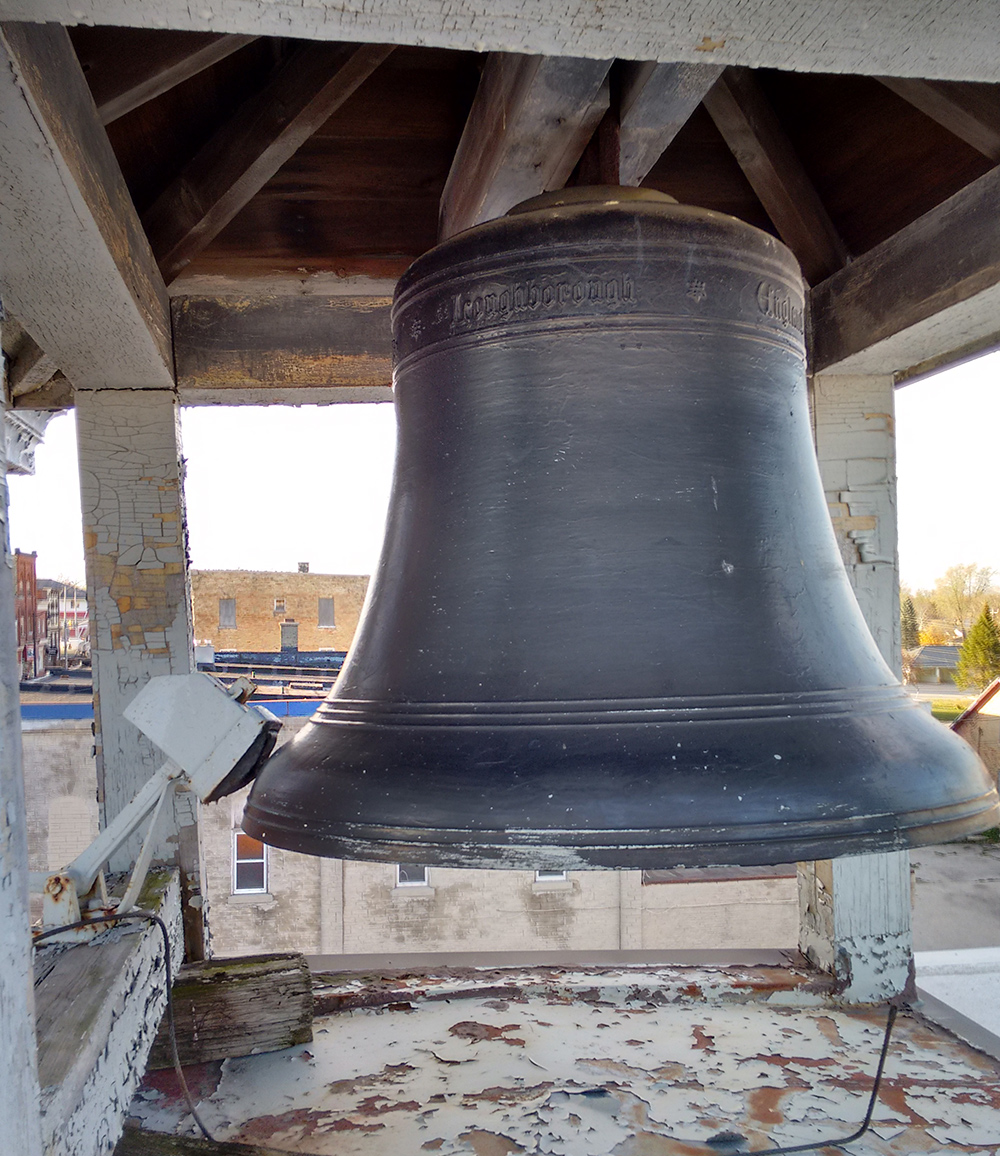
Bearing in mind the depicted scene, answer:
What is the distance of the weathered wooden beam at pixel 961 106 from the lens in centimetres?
216

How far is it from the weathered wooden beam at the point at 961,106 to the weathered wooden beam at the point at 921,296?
0.10 m

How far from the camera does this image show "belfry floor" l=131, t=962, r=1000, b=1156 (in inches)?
94.2

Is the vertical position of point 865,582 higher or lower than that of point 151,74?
lower

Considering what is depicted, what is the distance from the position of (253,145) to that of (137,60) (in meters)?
0.41

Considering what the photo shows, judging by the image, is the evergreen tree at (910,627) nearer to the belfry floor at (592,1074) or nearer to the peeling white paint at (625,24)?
the belfry floor at (592,1074)

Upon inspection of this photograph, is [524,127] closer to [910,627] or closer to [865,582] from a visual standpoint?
[865,582]

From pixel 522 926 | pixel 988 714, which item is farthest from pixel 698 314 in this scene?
pixel 988 714

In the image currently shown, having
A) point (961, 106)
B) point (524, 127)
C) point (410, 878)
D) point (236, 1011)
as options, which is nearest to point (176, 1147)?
point (236, 1011)

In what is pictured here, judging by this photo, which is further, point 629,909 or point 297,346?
point 629,909

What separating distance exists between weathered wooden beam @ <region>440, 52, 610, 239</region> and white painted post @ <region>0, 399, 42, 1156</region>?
110cm

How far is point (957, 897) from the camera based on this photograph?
13.6 m

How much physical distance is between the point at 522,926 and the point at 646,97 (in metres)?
11.2

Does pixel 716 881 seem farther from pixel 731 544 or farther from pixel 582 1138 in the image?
pixel 731 544

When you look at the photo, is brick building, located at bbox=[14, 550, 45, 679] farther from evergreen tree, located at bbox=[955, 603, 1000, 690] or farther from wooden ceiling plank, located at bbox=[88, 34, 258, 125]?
evergreen tree, located at bbox=[955, 603, 1000, 690]
